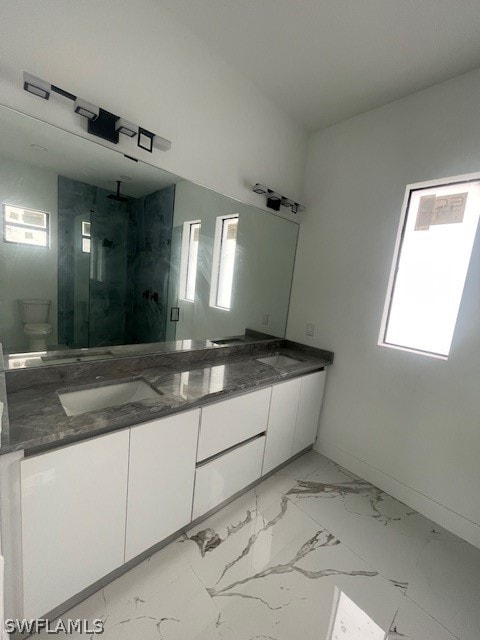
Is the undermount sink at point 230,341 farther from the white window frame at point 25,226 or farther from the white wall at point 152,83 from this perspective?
the white window frame at point 25,226

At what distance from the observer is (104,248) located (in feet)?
5.08

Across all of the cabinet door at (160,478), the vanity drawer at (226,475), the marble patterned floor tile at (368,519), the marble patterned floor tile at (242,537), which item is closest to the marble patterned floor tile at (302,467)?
the marble patterned floor tile at (368,519)

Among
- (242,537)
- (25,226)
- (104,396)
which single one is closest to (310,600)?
(242,537)

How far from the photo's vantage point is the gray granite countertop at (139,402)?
983 mm

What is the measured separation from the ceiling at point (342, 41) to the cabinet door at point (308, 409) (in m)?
2.12

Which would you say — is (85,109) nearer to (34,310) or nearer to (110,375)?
(34,310)

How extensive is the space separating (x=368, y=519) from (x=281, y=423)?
820mm

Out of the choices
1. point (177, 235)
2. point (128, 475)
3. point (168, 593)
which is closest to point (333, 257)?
point (177, 235)

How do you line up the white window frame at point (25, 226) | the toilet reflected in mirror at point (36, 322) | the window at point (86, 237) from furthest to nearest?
1. the window at point (86, 237)
2. the toilet reflected in mirror at point (36, 322)
3. the white window frame at point (25, 226)

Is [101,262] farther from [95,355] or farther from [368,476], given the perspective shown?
[368,476]

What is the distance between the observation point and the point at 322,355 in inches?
97.0

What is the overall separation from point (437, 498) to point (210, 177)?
271 centimetres

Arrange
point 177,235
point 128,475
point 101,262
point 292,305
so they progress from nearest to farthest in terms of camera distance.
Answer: point 128,475
point 101,262
point 177,235
point 292,305

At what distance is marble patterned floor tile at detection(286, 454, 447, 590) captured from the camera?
158cm
